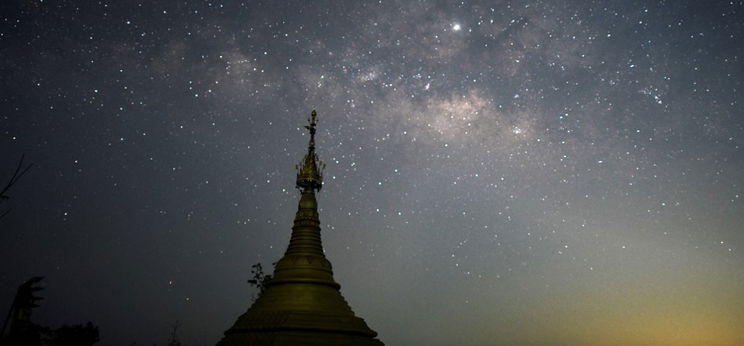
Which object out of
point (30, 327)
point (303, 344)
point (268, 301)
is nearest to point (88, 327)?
point (268, 301)

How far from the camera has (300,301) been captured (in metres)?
24.8

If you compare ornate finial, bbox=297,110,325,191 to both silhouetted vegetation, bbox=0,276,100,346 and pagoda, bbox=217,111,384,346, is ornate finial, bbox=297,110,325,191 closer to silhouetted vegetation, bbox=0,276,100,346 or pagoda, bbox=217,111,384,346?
pagoda, bbox=217,111,384,346

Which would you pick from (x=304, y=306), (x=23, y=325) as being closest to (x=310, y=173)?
(x=304, y=306)

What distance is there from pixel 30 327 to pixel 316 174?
22.6 meters

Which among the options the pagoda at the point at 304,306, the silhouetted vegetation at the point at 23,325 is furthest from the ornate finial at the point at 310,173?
the silhouetted vegetation at the point at 23,325

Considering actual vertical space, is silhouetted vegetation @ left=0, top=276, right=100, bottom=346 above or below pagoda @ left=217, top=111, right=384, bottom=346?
below

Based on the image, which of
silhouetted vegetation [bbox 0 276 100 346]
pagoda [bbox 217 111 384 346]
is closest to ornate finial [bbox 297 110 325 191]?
pagoda [bbox 217 111 384 346]

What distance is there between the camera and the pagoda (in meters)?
23.1

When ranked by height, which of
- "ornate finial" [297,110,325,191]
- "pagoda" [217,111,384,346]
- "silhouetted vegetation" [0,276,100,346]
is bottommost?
"silhouetted vegetation" [0,276,100,346]

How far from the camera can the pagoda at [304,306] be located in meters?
23.1

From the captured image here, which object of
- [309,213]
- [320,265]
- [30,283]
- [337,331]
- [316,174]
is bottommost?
[30,283]

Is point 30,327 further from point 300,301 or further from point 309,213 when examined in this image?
point 309,213

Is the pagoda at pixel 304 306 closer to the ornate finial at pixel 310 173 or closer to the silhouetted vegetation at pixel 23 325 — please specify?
the ornate finial at pixel 310 173

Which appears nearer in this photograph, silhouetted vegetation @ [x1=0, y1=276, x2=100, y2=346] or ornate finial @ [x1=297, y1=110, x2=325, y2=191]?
silhouetted vegetation @ [x1=0, y1=276, x2=100, y2=346]
